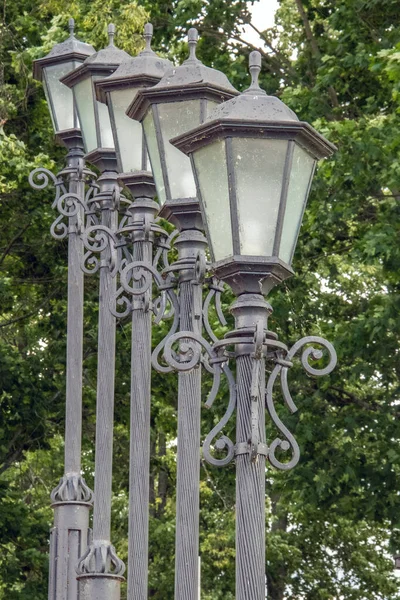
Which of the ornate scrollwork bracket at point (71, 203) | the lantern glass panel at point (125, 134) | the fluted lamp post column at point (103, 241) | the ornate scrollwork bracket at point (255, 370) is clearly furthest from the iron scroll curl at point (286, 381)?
the ornate scrollwork bracket at point (71, 203)

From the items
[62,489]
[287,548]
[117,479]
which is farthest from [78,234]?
[287,548]

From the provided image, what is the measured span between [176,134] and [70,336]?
4.21 metres

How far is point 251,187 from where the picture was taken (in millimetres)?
5500

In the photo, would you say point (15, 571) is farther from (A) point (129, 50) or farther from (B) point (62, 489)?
(B) point (62, 489)

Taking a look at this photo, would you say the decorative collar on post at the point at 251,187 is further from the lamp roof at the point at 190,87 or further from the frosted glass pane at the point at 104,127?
the frosted glass pane at the point at 104,127

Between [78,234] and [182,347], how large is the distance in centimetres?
560

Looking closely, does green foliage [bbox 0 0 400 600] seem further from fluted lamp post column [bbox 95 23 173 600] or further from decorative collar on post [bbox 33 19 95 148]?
fluted lamp post column [bbox 95 23 173 600]

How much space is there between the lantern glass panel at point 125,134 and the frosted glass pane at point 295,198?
8.81 ft

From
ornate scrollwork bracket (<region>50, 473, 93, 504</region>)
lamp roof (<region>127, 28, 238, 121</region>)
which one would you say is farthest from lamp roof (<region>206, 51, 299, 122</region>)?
ornate scrollwork bracket (<region>50, 473, 93, 504</region>)

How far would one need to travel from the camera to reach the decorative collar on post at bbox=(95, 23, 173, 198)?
834cm

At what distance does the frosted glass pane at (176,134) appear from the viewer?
22.6 feet

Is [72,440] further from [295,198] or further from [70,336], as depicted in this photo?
[295,198]

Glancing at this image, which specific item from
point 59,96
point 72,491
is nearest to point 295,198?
point 72,491

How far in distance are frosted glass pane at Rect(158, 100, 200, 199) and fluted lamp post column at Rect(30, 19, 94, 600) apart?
3631 mm
